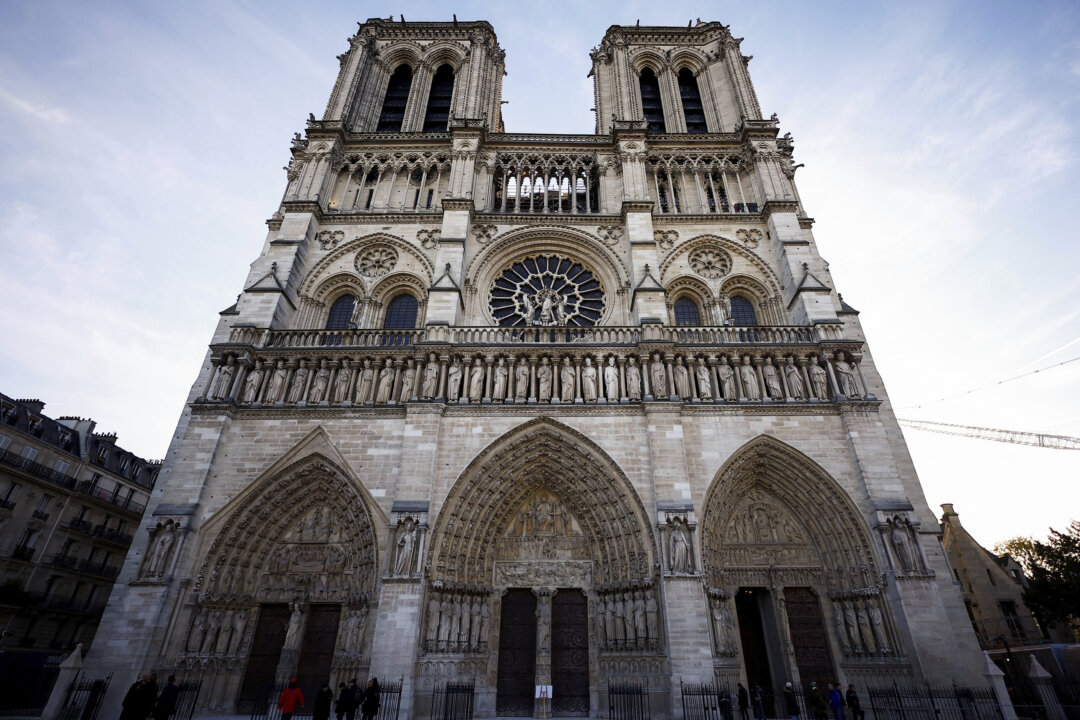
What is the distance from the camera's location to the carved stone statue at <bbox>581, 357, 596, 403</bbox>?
12.9 m

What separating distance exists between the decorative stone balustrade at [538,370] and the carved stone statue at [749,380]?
0.08 ft

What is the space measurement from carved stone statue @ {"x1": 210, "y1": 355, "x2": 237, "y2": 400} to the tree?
82.9 feet

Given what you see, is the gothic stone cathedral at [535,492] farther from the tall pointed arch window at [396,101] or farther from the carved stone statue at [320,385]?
the tall pointed arch window at [396,101]

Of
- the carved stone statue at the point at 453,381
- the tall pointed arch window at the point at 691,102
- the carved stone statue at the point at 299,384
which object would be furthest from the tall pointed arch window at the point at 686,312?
the carved stone statue at the point at 299,384

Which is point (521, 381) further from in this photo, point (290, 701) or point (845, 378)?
point (845, 378)

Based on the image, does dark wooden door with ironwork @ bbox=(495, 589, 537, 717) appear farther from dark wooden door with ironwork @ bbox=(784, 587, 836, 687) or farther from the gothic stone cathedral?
dark wooden door with ironwork @ bbox=(784, 587, 836, 687)

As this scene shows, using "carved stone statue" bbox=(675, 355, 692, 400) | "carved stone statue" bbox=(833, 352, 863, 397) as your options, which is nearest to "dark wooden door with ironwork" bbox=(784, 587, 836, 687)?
"carved stone statue" bbox=(833, 352, 863, 397)

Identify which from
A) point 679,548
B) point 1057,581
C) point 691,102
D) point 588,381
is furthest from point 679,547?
point 691,102

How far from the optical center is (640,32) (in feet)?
76.3

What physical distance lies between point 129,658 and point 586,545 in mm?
9199

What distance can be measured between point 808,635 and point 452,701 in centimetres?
761

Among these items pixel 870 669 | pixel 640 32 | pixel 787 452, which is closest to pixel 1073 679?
pixel 870 669

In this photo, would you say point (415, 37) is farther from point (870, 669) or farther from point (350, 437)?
point (870, 669)

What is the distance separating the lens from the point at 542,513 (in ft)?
42.5
